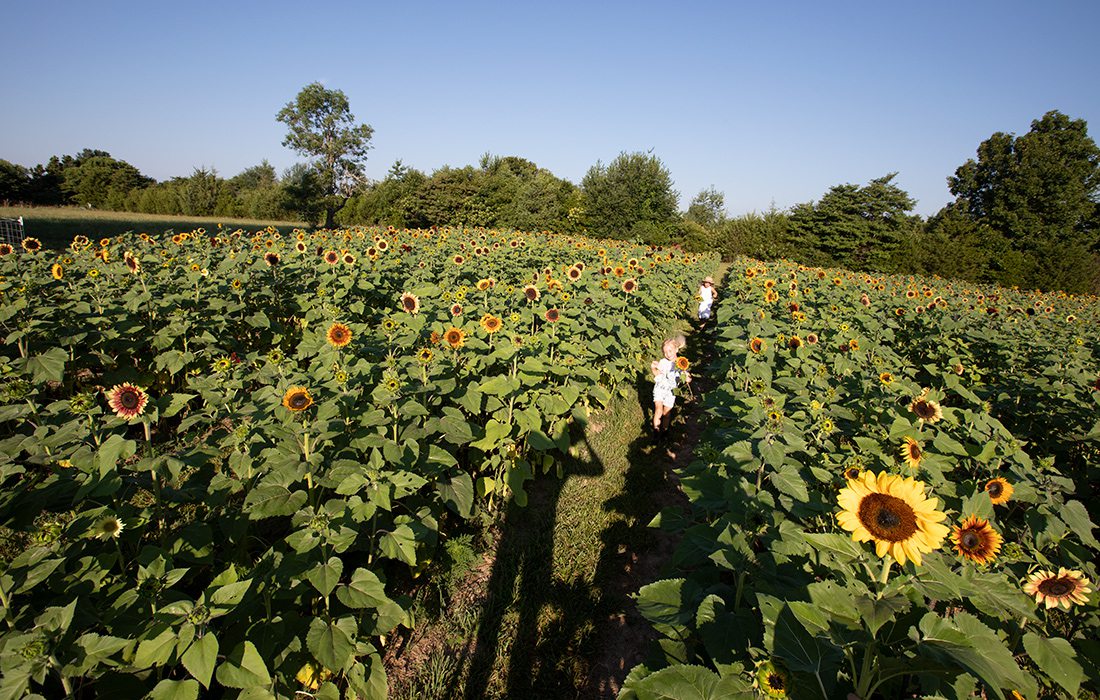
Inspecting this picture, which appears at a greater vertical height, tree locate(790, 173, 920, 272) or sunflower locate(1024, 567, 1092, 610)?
tree locate(790, 173, 920, 272)

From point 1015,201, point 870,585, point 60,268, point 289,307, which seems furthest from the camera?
point 1015,201

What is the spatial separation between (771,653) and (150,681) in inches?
96.2

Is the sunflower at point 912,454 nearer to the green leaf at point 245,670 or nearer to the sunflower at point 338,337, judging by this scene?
the green leaf at point 245,670

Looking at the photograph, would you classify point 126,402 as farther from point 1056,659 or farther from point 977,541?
point 1056,659

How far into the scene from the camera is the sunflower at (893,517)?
1533 millimetres

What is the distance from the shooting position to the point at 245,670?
1829 mm

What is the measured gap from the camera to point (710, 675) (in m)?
1.41

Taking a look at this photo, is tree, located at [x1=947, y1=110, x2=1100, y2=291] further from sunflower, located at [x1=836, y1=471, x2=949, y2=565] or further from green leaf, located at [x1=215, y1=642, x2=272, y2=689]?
green leaf, located at [x1=215, y1=642, x2=272, y2=689]

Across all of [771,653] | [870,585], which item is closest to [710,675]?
[771,653]

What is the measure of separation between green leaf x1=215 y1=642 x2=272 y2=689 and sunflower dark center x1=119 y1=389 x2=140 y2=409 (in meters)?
1.48

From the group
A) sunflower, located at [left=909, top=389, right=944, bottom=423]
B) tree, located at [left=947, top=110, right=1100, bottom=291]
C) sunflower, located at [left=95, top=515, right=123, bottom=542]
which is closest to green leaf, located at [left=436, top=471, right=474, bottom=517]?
sunflower, located at [left=95, top=515, right=123, bottom=542]

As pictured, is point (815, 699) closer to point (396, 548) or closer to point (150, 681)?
point (396, 548)

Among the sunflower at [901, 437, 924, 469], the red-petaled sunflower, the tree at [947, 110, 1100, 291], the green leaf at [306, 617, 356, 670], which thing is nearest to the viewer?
the green leaf at [306, 617, 356, 670]

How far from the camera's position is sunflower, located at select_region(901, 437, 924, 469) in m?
2.79
